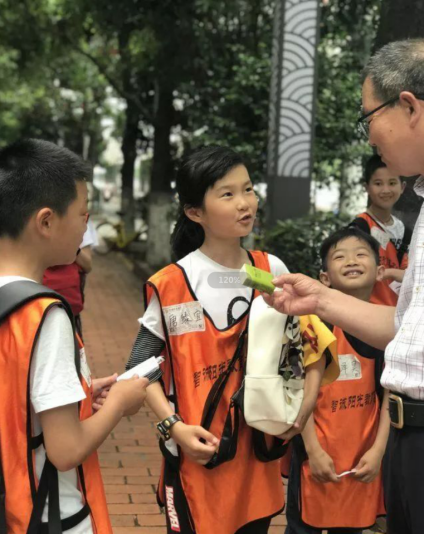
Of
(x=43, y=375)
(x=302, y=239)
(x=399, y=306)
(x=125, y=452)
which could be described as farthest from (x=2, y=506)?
(x=302, y=239)

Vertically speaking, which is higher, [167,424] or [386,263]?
[386,263]

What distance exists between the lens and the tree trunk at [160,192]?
13477 millimetres

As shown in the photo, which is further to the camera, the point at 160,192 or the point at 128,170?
the point at 128,170

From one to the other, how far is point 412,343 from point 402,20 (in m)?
3.30

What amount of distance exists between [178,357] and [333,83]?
25.5ft

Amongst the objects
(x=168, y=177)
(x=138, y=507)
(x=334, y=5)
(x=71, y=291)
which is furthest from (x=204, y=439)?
(x=168, y=177)

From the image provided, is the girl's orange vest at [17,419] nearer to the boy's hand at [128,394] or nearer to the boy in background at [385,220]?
the boy's hand at [128,394]

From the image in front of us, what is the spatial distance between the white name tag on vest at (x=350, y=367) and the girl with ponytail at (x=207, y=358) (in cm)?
56

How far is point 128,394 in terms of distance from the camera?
2188mm

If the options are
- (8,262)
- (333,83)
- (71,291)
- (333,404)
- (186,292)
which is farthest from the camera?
(333,83)

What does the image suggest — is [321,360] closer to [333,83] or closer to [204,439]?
[204,439]

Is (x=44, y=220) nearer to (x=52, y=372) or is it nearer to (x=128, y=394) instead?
(x=52, y=372)

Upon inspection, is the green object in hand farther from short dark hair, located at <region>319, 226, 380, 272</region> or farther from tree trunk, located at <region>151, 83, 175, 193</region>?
tree trunk, located at <region>151, 83, 175, 193</region>

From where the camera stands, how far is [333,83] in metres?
9.94
